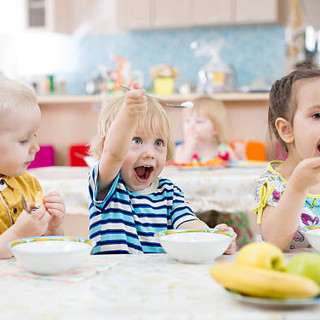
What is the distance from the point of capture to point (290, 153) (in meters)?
1.41

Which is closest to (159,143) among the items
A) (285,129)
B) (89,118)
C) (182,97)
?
(285,129)

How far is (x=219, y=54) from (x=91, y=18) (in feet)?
4.02

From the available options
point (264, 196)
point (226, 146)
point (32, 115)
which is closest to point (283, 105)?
point (264, 196)

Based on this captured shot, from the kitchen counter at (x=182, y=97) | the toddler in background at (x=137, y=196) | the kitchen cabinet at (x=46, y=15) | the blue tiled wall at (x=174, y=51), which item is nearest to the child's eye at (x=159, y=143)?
the toddler in background at (x=137, y=196)

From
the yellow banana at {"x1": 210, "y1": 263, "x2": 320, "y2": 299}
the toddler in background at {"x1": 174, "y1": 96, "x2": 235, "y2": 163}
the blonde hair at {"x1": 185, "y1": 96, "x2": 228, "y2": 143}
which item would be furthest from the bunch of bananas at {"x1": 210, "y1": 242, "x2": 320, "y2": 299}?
the blonde hair at {"x1": 185, "y1": 96, "x2": 228, "y2": 143}

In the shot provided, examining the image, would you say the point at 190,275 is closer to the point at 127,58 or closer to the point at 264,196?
the point at 264,196

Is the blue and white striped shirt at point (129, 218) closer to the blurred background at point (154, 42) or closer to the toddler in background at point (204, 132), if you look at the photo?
the toddler in background at point (204, 132)

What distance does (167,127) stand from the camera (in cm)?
141

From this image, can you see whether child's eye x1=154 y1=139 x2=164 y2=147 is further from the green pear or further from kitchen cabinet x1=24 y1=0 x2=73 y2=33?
kitchen cabinet x1=24 y1=0 x2=73 y2=33

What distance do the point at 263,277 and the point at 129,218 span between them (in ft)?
2.21

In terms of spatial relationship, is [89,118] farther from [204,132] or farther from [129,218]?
[129,218]

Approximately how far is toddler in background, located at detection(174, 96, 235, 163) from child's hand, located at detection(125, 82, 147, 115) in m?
2.22

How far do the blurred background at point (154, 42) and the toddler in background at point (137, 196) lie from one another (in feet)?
10.2

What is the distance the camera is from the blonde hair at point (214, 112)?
3.46 metres
